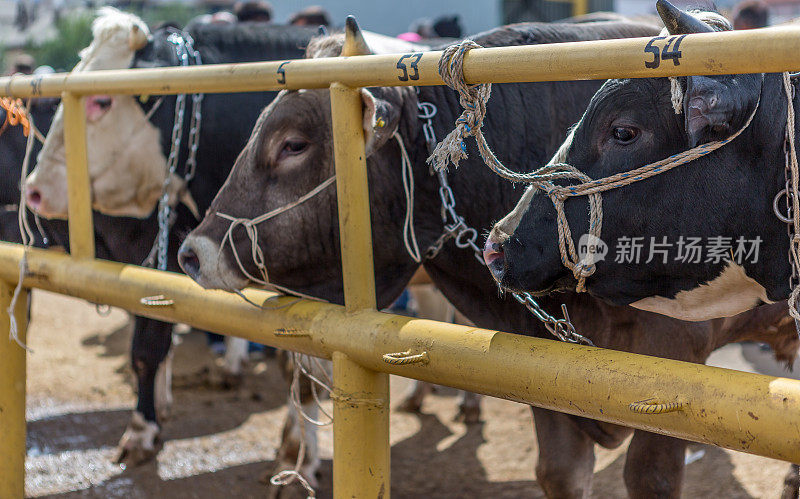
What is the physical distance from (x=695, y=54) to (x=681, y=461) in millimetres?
1586

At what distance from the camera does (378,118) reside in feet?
6.70

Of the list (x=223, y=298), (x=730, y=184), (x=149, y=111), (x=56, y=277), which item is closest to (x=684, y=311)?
(x=730, y=184)

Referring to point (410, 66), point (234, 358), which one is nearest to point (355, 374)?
point (410, 66)

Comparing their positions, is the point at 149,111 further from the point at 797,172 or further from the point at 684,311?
the point at 797,172

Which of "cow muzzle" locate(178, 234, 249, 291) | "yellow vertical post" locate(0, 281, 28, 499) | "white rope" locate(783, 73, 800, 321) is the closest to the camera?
"white rope" locate(783, 73, 800, 321)

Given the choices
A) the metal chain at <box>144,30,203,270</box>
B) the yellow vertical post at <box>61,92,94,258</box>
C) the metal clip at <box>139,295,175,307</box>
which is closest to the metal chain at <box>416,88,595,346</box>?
the metal clip at <box>139,295,175,307</box>

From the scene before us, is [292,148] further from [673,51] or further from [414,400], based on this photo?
[414,400]

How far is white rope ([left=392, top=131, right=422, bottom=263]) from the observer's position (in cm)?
228

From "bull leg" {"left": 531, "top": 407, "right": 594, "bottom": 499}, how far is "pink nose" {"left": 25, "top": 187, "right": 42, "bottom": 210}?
2.05 meters

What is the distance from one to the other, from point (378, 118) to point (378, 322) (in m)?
0.62

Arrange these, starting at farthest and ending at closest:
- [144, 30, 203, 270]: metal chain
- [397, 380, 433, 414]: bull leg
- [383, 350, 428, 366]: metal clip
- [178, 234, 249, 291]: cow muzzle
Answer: [397, 380, 433, 414]: bull leg → [144, 30, 203, 270]: metal chain → [178, 234, 249, 291]: cow muzzle → [383, 350, 428, 366]: metal clip

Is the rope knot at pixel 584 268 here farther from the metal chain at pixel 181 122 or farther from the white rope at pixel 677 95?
the metal chain at pixel 181 122

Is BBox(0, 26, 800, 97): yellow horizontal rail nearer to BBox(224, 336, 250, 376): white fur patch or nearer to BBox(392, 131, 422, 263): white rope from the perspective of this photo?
BBox(392, 131, 422, 263): white rope

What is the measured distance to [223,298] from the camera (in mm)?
1962
